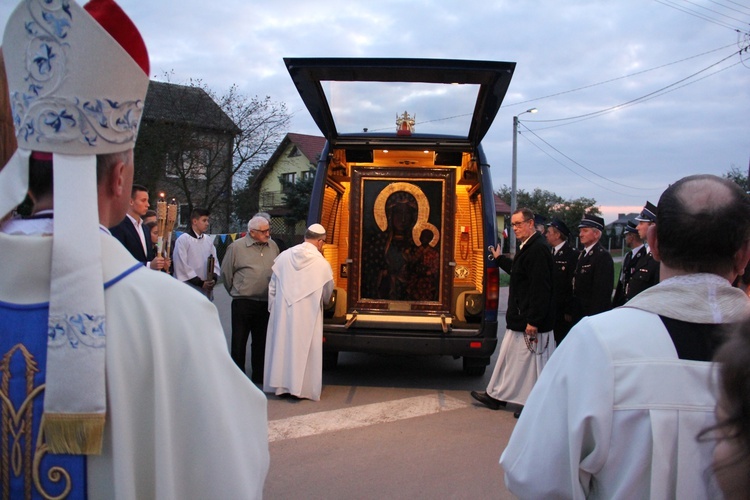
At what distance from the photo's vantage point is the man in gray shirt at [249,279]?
23.8 feet

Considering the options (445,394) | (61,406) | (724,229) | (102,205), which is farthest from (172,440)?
(445,394)

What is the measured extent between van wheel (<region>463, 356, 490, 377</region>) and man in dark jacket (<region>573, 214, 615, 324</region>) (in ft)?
4.54

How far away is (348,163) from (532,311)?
11.2ft

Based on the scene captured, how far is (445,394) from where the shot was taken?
6992 millimetres

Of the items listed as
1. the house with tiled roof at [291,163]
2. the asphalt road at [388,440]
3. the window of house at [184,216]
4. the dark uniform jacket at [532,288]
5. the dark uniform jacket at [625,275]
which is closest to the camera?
the asphalt road at [388,440]

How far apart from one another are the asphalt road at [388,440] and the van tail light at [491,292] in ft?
3.24

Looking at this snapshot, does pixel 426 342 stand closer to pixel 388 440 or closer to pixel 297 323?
pixel 297 323

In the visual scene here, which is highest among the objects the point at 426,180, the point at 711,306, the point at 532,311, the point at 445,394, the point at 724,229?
the point at 426,180

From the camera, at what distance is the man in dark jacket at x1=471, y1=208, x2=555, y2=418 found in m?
6.00

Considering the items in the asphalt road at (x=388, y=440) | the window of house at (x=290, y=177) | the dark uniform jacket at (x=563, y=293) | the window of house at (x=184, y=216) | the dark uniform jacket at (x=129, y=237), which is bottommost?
the asphalt road at (x=388, y=440)

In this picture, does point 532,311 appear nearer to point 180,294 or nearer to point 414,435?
point 414,435

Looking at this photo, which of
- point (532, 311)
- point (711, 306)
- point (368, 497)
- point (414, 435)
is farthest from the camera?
point (532, 311)

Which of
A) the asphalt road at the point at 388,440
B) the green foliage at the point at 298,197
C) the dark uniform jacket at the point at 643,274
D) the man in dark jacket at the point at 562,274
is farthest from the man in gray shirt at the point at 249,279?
the green foliage at the point at 298,197

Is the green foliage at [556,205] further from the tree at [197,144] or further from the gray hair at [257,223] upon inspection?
the gray hair at [257,223]
